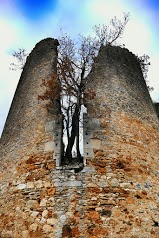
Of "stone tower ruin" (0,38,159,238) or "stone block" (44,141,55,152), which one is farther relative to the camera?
"stone block" (44,141,55,152)

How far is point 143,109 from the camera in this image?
816 cm

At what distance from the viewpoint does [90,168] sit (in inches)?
243

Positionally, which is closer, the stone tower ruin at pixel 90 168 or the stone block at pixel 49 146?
the stone tower ruin at pixel 90 168

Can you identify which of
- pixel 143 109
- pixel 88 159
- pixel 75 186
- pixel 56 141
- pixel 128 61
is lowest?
pixel 75 186

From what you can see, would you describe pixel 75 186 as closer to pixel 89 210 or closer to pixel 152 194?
pixel 89 210

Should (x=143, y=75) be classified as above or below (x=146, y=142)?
above

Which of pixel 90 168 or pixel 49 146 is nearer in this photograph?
pixel 90 168

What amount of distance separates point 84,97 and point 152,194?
2.91m

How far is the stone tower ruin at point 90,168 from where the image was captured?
18.3 feet

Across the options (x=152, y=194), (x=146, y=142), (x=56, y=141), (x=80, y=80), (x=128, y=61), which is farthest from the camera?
(x=128, y=61)

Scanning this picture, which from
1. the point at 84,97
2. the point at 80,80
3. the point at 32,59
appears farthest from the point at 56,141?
the point at 32,59

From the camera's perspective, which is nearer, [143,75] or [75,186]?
[75,186]

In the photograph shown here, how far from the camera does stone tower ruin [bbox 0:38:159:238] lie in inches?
219

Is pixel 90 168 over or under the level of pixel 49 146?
under
